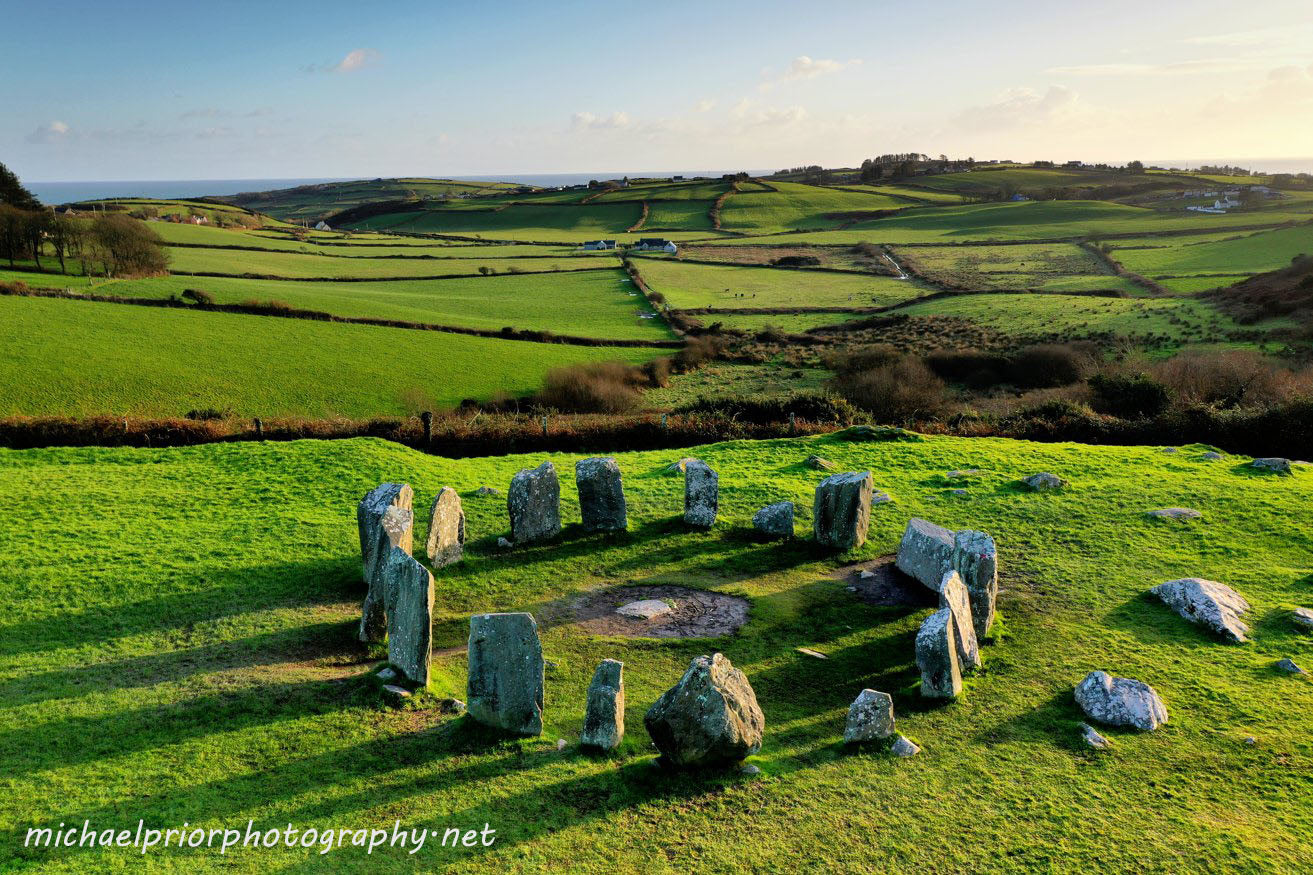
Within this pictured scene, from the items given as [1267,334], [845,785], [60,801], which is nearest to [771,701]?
[845,785]

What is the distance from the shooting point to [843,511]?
1862 cm

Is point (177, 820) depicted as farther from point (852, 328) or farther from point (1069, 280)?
point (1069, 280)

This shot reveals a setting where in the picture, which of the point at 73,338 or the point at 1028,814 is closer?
the point at 1028,814

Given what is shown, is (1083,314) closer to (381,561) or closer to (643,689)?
(643,689)

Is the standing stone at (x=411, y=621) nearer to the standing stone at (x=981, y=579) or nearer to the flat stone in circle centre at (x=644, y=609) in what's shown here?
the flat stone in circle centre at (x=644, y=609)

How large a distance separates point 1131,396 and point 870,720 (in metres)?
30.3

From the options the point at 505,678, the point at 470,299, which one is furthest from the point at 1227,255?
the point at 505,678

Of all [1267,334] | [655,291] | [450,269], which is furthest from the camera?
[450,269]

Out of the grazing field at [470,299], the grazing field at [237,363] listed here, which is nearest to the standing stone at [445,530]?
the grazing field at [237,363]

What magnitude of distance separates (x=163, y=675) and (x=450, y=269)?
85158mm

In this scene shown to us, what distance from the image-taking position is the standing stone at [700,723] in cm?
1090

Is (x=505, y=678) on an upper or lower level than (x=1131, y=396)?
lower

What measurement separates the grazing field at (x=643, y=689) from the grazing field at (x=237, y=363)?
1667cm

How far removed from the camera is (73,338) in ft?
142
